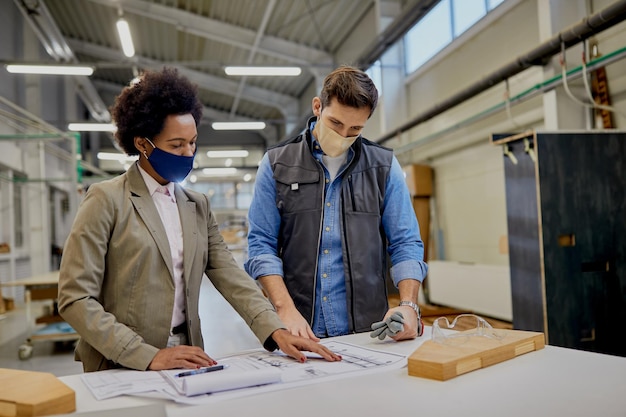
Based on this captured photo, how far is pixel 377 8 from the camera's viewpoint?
24.9 ft

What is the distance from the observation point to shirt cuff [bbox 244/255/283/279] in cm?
152

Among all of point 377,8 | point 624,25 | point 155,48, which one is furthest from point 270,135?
point 624,25

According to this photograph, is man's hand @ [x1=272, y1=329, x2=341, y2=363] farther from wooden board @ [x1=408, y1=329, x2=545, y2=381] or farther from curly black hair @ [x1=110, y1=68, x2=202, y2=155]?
curly black hair @ [x1=110, y1=68, x2=202, y2=155]

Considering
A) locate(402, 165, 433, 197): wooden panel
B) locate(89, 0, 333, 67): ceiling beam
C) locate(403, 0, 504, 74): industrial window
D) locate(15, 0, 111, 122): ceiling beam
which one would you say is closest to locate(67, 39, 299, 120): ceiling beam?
locate(15, 0, 111, 122): ceiling beam

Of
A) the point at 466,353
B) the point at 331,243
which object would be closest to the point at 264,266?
the point at 331,243

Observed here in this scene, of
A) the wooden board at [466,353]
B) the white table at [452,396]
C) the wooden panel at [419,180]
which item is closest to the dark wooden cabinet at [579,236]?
the wooden board at [466,353]

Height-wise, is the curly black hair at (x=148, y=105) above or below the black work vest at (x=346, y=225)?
above

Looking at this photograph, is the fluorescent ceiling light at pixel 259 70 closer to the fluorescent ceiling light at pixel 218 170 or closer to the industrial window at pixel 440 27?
the industrial window at pixel 440 27

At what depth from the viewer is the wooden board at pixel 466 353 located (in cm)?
98

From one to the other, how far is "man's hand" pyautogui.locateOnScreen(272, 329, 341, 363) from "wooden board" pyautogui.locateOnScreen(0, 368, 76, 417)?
0.49 metres

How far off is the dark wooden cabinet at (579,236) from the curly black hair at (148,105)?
2634 mm

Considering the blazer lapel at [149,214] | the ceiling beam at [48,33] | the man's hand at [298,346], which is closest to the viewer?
the man's hand at [298,346]

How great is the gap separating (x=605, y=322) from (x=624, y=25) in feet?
7.13

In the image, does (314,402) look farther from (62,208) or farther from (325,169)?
(62,208)
